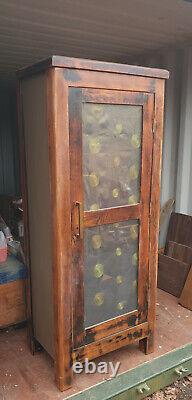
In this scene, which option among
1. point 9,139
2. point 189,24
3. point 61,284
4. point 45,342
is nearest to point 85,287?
point 61,284

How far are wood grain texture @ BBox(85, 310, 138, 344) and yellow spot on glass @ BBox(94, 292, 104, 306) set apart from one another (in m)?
0.14

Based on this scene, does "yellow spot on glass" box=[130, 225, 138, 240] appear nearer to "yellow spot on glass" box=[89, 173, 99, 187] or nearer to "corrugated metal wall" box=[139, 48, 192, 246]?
"yellow spot on glass" box=[89, 173, 99, 187]

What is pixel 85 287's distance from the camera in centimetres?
209

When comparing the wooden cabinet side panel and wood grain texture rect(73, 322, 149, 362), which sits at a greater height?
the wooden cabinet side panel

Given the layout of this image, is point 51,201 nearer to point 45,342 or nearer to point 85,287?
point 85,287

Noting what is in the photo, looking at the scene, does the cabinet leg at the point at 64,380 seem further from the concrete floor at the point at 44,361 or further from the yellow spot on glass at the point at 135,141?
the yellow spot on glass at the point at 135,141

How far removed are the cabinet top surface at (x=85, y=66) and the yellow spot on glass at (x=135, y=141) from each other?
1.26 feet

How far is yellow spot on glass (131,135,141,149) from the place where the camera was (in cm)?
213

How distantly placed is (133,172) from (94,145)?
→ 36 cm

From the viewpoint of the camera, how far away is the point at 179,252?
3.60 m

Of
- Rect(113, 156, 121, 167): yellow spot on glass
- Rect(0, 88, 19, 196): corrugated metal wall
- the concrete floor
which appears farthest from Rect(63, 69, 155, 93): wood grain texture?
Rect(0, 88, 19, 196): corrugated metal wall

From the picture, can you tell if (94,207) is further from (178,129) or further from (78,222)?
(178,129)

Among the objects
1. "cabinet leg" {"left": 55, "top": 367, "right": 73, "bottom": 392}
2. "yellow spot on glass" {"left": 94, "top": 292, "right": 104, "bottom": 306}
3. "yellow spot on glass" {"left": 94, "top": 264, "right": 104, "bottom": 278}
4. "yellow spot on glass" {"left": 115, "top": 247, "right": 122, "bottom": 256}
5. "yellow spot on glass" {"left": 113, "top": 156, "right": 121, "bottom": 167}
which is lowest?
"cabinet leg" {"left": 55, "top": 367, "right": 73, "bottom": 392}

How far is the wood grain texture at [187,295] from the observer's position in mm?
3082
